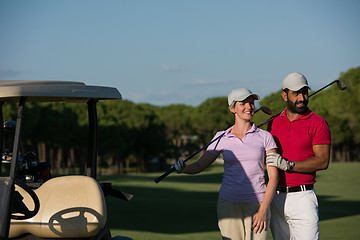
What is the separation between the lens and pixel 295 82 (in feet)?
16.0

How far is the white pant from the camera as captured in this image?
4844 mm

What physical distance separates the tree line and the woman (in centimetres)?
3426

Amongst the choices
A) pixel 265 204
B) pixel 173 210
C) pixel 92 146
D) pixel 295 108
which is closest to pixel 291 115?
pixel 295 108

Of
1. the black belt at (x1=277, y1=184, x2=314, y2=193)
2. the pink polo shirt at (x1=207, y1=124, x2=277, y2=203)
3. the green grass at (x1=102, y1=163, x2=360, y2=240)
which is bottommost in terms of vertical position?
the green grass at (x1=102, y1=163, x2=360, y2=240)

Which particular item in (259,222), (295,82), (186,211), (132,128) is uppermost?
(132,128)

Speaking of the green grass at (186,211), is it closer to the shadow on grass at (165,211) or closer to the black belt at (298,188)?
the shadow on grass at (165,211)

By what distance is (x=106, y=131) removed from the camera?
53688 mm

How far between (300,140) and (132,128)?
61.5 meters

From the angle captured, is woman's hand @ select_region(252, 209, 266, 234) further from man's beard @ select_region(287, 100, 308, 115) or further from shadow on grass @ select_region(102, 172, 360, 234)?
shadow on grass @ select_region(102, 172, 360, 234)

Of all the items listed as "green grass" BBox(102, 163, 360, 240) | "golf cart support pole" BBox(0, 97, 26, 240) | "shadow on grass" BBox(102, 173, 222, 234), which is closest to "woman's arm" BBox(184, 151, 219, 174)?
"golf cart support pole" BBox(0, 97, 26, 240)

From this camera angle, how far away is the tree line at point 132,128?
46.9 metres

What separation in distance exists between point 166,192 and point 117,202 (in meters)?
5.55

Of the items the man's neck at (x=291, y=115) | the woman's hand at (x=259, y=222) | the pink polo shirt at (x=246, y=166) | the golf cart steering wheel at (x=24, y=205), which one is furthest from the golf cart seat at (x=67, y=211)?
the man's neck at (x=291, y=115)

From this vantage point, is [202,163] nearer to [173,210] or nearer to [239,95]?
[239,95]
